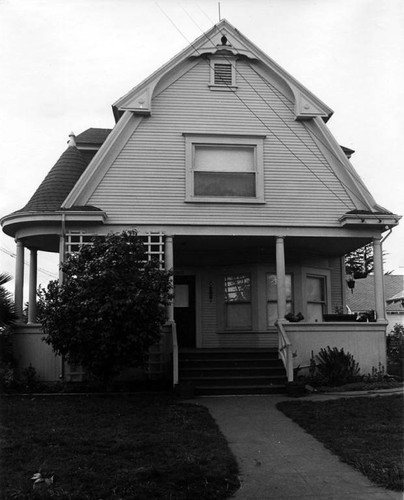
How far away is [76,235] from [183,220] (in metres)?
2.46

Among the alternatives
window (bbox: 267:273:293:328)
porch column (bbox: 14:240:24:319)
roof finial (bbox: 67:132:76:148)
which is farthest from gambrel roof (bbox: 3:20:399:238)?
window (bbox: 267:273:293:328)

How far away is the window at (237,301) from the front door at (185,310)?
3.07ft

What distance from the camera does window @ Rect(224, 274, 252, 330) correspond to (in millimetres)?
15484

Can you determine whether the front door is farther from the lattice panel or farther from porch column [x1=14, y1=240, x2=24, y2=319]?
porch column [x1=14, y1=240, x2=24, y2=319]

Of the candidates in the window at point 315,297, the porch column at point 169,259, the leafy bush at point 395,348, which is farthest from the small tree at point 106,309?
the leafy bush at point 395,348

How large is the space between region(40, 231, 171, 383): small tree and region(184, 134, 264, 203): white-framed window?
10.7 ft

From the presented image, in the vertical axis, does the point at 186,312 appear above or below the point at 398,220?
below

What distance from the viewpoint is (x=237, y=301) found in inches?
614

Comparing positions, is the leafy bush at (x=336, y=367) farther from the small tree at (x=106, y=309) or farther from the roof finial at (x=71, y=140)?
the roof finial at (x=71, y=140)

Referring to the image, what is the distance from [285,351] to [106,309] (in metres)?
4.32

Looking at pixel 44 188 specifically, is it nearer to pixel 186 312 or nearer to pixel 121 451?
pixel 186 312

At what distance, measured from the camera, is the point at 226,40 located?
1454 cm

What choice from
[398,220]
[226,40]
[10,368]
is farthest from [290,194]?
[10,368]

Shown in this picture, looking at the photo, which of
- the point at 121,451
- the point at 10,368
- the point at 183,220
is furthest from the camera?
the point at 183,220
